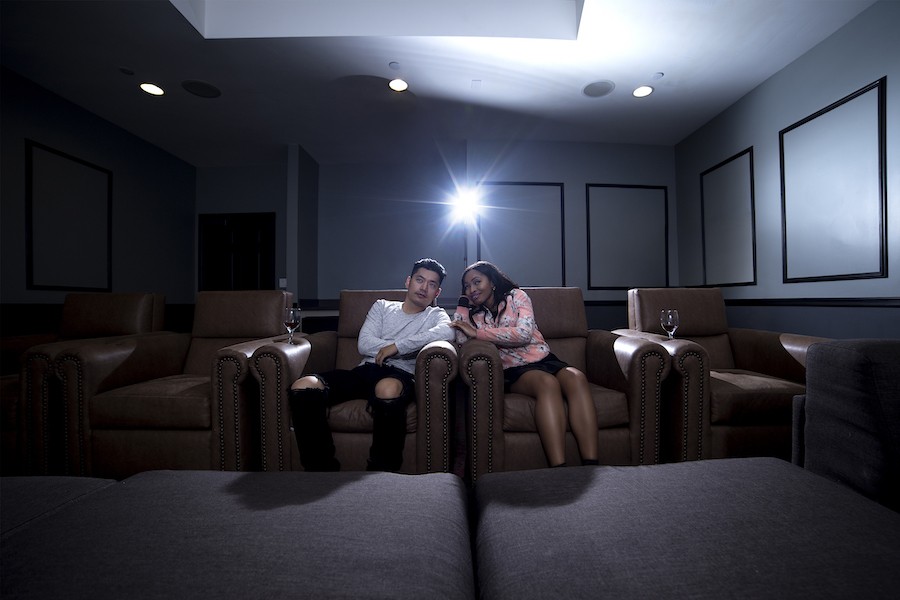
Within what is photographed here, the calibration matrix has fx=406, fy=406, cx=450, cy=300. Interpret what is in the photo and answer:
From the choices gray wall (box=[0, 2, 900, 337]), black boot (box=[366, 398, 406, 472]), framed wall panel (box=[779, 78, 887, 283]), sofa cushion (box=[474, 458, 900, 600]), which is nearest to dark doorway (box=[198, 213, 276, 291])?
gray wall (box=[0, 2, 900, 337])

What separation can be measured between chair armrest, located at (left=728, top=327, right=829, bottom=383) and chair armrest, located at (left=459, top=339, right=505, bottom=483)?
1.52 meters

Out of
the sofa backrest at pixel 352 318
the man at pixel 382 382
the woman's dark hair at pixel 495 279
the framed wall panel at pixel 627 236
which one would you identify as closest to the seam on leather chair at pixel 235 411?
the man at pixel 382 382

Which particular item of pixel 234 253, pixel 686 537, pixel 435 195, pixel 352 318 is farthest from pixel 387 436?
pixel 234 253

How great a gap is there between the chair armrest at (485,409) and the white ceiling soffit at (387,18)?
233 cm

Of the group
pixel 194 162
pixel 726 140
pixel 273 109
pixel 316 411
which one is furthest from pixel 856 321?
pixel 194 162

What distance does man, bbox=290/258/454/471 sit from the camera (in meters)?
1.74

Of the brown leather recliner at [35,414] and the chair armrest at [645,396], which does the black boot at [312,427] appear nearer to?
the brown leather recliner at [35,414]

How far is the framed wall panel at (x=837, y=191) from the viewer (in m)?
2.48

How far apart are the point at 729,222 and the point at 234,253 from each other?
19.5 ft

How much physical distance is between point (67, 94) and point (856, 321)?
6362 millimetres

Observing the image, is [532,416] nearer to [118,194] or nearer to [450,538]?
[450,538]

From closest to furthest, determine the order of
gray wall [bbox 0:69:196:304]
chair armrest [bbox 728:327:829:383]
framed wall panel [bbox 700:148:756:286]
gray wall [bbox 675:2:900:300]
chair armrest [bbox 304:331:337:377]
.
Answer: chair armrest [bbox 728:327:829:383] < chair armrest [bbox 304:331:337:377] < gray wall [bbox 675:2:900:300] < gray wall [bbox 0:69:196:304] < framed wall panel [bbox 700:148:756:286]

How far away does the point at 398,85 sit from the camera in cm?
346

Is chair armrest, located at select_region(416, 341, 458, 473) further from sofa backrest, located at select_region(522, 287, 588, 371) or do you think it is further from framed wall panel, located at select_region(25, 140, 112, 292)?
framed wall panel, located at select_region(25, 140, 112, 292)
